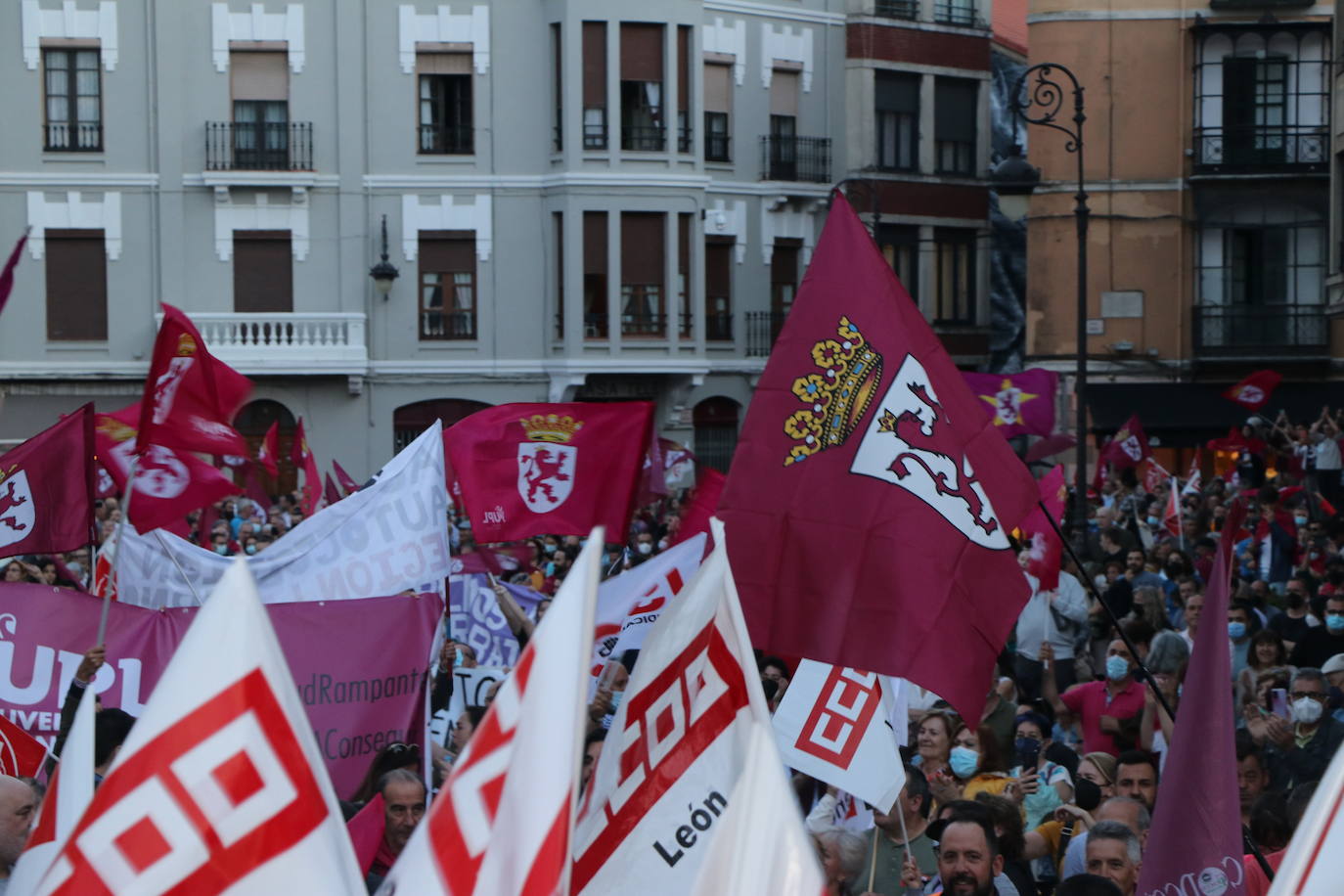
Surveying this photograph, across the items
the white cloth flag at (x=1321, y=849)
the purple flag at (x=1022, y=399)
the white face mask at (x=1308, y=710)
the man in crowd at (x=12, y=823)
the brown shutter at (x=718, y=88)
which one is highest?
the brown shutter at (x=718, y=88)

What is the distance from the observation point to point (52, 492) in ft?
33.8

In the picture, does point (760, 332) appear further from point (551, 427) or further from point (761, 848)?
point (761, 848)

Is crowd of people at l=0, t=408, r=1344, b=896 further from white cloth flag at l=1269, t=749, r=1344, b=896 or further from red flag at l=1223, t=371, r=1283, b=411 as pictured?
red flag at l=1223, t=371, r=1283, b=411

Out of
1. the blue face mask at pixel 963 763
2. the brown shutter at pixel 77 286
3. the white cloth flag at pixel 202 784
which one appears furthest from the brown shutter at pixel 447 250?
the white cloth flag at pixel 202 784

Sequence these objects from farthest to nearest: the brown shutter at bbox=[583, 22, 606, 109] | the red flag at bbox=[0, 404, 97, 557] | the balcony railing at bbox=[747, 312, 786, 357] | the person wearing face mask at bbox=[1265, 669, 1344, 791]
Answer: the balcony railing at bbox=[747, 312, 786, 357] < the brown shutter at bbox=[583, 22, 606, 109] < the red flag at bbox=[0, 404, 97, 557] < the person wearing face mask at bbox=[1265, 669, 1344, 791]

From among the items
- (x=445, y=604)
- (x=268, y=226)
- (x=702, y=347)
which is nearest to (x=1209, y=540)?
(x=445, y=604)

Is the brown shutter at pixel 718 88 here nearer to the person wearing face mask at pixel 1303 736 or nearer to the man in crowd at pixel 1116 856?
the person wearing face mask at pixel 1303 736

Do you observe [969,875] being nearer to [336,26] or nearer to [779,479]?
[779,479]

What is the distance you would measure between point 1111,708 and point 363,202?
78.9 ft

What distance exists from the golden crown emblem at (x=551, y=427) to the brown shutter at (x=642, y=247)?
21111mm

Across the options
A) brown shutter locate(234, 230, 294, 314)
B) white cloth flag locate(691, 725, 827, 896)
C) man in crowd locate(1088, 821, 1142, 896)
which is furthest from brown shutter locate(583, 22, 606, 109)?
white cloth flag locate(691, 725, 827, 896)

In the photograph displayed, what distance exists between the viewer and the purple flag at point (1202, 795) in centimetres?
510

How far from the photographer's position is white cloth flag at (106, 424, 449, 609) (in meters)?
9.80

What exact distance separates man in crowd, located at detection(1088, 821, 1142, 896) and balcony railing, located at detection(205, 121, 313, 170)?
27.4 metres
